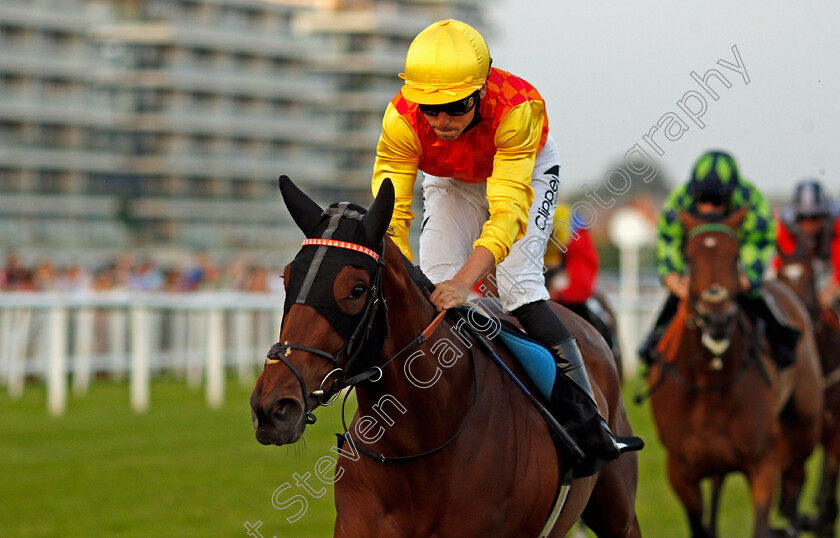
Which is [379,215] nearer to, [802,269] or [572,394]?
[572,394]

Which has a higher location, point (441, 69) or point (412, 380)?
point (441, 69)

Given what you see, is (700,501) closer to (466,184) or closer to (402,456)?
(466,184)

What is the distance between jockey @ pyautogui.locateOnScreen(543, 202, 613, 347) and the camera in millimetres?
6773

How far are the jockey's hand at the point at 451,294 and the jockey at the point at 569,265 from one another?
3134mm

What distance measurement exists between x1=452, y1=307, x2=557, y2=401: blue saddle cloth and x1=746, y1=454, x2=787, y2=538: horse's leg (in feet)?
8.66

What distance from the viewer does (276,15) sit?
2896 inches

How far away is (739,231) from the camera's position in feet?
22.2

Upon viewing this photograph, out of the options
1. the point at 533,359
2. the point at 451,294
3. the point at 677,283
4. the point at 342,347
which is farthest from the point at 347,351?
the point at 677,283

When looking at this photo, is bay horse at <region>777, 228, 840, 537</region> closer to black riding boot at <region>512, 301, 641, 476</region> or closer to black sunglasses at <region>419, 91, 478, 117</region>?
black riding boot at <region>512, 301, 641, 476</region>

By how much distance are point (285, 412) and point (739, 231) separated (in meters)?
4.61

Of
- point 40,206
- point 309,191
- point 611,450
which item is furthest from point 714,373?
point 309,191

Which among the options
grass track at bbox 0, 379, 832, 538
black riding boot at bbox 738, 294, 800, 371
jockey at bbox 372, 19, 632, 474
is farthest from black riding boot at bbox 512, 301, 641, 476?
black riding boot at bbox 738, 294, 800, 371

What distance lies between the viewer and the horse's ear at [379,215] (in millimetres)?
3092

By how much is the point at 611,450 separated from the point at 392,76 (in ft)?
250
